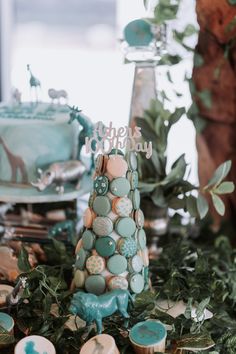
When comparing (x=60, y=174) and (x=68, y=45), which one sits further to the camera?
(x=68, y=45)

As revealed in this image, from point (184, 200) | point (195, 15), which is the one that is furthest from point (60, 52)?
point (184, 200)

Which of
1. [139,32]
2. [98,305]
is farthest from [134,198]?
[139,32]

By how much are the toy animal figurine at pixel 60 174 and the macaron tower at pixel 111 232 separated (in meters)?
0.14

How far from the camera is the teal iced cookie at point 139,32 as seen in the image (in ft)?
2.97

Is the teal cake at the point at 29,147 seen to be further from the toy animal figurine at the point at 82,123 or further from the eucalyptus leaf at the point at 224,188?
the eucalyptus leaf at the point at 224,188

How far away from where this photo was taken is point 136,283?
708 mm

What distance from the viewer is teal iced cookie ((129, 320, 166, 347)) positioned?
24.8 inches

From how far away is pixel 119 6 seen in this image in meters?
2.56

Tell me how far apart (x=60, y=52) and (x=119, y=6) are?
1.33 feet

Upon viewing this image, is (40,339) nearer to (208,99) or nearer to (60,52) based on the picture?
(208,99)

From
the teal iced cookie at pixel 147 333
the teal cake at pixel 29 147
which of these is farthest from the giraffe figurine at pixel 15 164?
the teal iced cookie at pixel 147 333

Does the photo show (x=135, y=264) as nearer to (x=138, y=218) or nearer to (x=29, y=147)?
(x=138, y=218)

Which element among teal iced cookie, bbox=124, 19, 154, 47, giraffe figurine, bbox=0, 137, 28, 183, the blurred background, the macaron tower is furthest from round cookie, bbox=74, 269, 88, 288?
the blurred background

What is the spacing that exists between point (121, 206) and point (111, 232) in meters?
0.03
